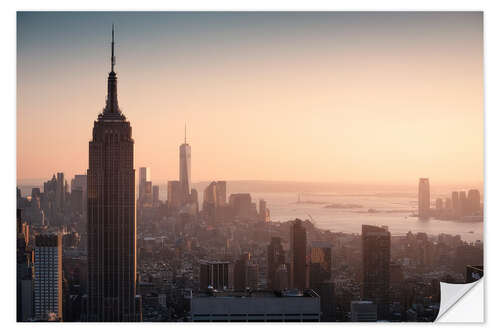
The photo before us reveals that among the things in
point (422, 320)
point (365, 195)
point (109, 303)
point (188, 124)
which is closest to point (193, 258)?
point (109, 303)

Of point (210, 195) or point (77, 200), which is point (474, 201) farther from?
point (77, 200)

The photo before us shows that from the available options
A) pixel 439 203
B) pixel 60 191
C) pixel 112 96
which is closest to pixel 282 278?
pixel 439 203

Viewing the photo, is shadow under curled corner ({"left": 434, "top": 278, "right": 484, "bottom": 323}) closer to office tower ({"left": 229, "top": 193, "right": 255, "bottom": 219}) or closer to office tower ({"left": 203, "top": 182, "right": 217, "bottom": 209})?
office tower ({"left": 229, "top": 193, "right": 255, "bottom": 219})

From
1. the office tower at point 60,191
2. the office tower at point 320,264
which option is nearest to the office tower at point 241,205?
the office tower at point 320,264

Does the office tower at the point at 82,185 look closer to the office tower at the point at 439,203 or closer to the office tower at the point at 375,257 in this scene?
the office tower at the point at 375,257
